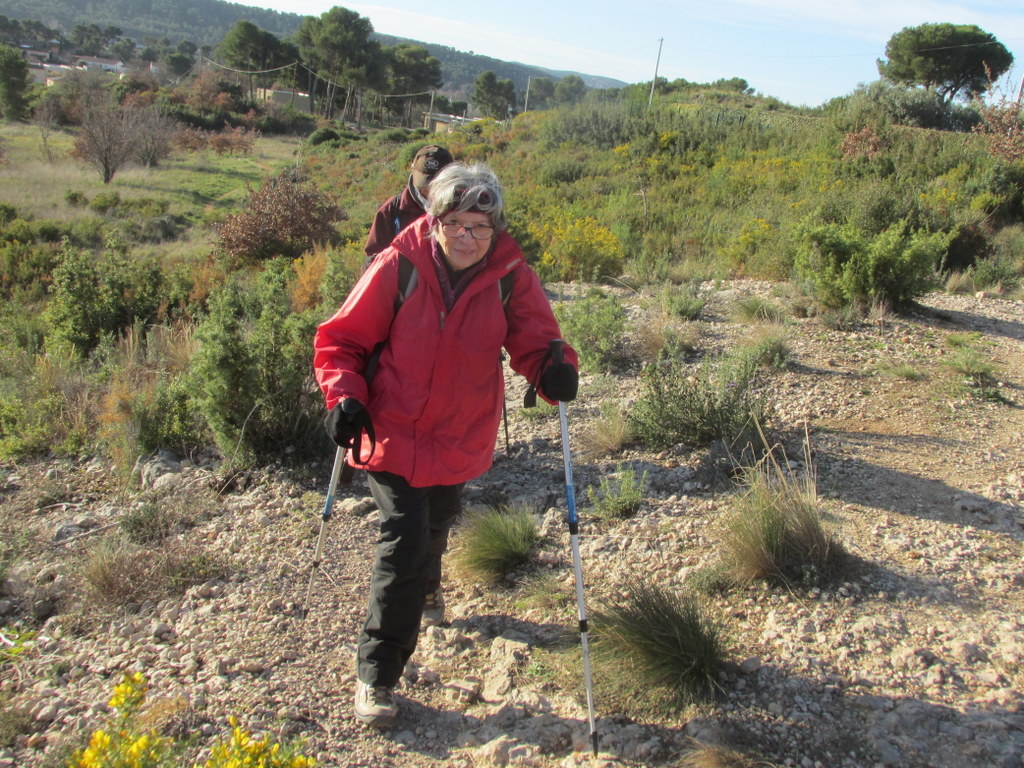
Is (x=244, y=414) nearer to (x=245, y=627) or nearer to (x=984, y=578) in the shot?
(x=245, y=627)

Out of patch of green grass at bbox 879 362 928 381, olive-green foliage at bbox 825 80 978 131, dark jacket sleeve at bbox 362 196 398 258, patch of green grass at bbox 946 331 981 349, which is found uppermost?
olive-green foliage at bbox 825 80 978 131

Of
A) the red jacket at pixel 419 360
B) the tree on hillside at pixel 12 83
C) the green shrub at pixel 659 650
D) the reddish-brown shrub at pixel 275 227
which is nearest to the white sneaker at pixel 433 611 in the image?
the green shrub at pixel 659 650

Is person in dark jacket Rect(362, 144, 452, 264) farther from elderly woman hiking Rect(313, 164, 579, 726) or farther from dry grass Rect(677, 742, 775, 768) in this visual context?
dry grass Rect(677, 742, 775, 768)

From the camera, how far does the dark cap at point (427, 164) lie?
3.72m

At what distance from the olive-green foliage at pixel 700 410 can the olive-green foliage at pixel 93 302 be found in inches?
208

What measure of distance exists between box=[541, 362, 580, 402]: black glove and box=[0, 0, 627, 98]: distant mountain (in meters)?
138

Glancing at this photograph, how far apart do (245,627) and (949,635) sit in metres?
2.79

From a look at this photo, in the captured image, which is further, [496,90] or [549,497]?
[496,90]

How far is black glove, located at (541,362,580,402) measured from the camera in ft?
8.89

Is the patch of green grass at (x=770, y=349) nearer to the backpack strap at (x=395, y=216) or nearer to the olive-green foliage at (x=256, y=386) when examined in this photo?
the backpack strap at (x=395, y=216)

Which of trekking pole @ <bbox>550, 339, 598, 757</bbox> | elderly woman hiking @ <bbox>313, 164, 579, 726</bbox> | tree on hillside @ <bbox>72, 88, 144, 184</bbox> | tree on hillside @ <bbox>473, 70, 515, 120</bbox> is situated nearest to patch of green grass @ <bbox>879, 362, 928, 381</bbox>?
trekking pole @ <bbox>550, 339, 598, 757</bbox>

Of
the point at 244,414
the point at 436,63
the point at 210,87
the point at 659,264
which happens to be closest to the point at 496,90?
the point at 436,63

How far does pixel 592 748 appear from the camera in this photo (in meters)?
2.44

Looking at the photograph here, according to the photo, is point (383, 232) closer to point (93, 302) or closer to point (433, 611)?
point (433, 611)
